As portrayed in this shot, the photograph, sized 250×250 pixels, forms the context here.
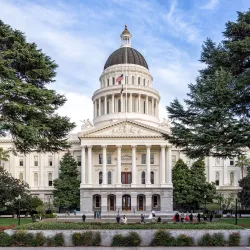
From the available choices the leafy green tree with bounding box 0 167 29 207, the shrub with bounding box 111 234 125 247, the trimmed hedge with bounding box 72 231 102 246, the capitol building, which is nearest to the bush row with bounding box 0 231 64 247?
the trimmed hedge with bounding box 72 231 102 246

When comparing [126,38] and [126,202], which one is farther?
[126,38]

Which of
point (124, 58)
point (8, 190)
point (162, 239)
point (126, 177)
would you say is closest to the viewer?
point (162, 239)

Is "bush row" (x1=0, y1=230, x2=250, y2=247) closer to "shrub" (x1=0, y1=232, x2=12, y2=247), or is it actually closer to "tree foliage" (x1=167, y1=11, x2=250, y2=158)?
"shrub" (x1=0, y1=232, x2=12, y2=247)

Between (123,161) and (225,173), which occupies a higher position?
(123,161)

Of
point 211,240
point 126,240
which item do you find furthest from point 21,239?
point 211,240

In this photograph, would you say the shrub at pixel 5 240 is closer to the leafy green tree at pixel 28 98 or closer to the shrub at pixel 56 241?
the shrub at pixel 56 241

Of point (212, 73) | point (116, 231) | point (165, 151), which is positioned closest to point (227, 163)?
point (165, 151)

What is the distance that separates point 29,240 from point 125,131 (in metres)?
52.2

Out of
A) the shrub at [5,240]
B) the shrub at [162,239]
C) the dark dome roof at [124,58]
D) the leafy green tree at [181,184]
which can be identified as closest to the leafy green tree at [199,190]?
the leafy green tree at [181,184]

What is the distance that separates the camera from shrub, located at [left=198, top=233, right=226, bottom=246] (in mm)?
20812

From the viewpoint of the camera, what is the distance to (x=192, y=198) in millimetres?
69062

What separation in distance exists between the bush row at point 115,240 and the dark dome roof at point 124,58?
72643 millimetres

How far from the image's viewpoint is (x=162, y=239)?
20875 millimetres

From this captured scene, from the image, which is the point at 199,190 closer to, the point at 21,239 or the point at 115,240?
the point at 115,240
